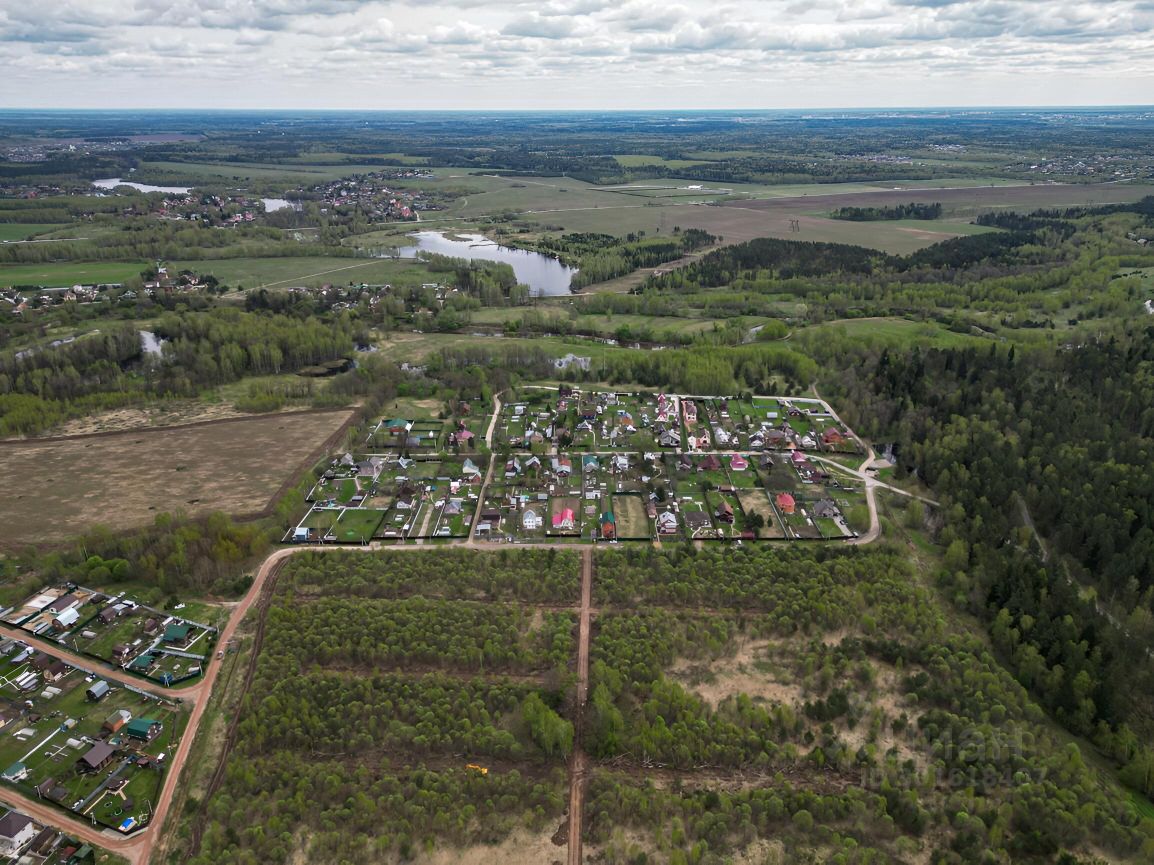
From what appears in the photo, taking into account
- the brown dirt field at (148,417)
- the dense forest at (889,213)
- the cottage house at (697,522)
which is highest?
the dense forest at (889,213)

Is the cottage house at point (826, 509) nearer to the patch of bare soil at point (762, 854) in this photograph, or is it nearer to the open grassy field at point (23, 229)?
the patch of bare soil at point (762, 854)

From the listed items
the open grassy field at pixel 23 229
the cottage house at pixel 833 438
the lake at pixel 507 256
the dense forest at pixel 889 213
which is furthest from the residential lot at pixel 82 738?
the dense forest at pixel 889 213

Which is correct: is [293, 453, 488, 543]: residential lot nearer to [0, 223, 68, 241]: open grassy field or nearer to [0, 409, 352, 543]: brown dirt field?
[0, 409, 352, 543]: brown dirt field

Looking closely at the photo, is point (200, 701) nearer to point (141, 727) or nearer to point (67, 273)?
point (141, 727)

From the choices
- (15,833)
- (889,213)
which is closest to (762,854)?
(15,833)

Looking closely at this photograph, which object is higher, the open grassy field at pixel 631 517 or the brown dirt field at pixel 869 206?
the brown dirt field at pixel 869 206

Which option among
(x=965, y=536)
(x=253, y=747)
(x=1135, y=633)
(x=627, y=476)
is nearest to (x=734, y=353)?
(x=627, y=476)
